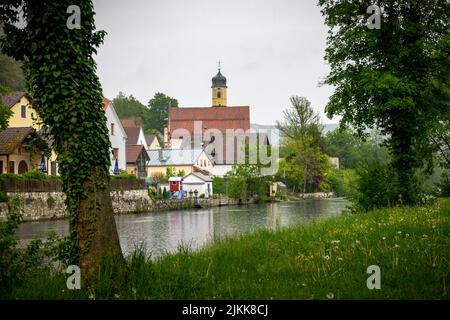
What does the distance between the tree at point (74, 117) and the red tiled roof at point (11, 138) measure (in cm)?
3861

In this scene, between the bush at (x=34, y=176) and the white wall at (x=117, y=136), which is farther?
the white wall at (x=117, y=136)

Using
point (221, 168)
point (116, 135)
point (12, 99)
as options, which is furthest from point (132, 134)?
point (12, 99)

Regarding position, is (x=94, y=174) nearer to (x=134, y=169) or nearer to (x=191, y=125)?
(x=134, y=169)

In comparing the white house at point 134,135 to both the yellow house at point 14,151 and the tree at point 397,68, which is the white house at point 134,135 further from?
the tree at point 397,68

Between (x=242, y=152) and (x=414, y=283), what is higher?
(x=242, y=152)

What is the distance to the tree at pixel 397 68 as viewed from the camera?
64.4 ft

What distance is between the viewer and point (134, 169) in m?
69.1

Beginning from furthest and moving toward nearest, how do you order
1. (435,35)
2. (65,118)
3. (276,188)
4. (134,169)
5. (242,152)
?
(242,152)
(276,188)
(134,169)
(435,35)
(65,118)

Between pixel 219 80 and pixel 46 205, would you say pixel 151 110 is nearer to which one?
pixel 219 80

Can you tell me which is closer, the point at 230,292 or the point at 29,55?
the point at 230,292

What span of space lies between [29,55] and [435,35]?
18.4 m

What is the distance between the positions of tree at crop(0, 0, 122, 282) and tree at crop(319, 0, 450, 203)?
14023 millimetres

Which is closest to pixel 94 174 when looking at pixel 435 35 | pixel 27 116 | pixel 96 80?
pixel 96 80

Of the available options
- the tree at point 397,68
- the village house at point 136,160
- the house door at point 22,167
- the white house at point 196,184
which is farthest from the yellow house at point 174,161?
the tree at point 397,68
